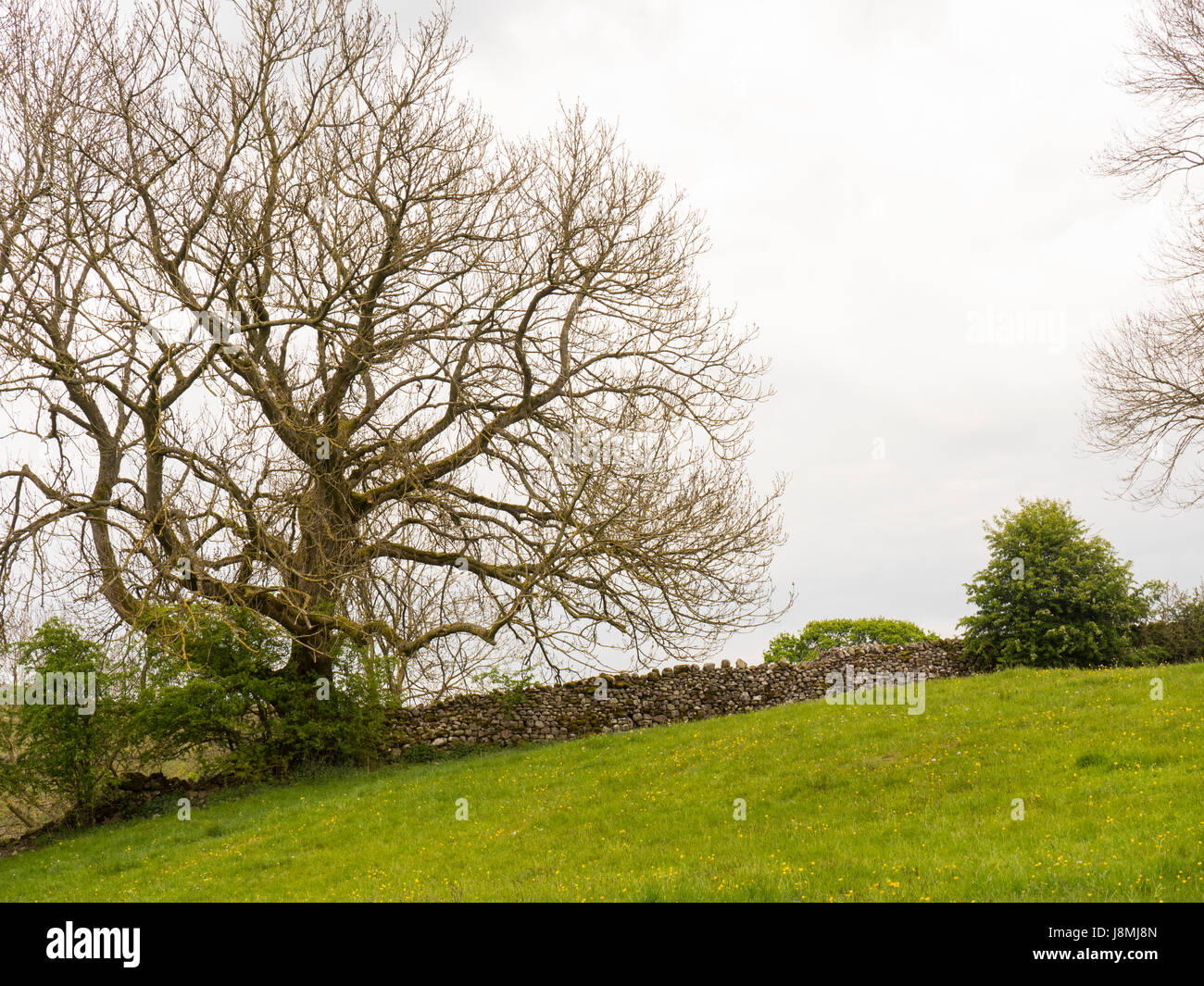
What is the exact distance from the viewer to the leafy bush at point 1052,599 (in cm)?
2069

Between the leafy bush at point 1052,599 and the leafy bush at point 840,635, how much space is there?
4768mm

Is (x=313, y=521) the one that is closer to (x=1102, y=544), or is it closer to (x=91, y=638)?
(x=91, y=638)

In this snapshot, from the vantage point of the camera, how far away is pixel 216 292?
1420cm

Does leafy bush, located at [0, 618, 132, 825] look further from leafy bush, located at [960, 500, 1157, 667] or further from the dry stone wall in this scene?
leafy bush, located at [960, 500, 1157, 667]

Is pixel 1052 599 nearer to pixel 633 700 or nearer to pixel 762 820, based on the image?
pixel 633 700

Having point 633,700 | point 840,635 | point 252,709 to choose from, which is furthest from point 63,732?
point 840,635

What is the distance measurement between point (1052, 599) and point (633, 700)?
10862 mm

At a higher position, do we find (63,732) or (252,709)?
(252,709)

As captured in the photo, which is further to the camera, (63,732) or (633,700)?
(633,700)

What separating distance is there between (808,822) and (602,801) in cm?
338

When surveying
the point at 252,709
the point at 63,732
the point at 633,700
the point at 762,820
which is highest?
the point at 252,709

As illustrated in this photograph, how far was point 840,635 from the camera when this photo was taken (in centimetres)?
2731

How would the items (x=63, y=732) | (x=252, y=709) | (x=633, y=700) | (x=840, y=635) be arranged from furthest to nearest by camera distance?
(x=840, y=635), (x=633, y=700), (x=252, y=709), (x=63, y=732)

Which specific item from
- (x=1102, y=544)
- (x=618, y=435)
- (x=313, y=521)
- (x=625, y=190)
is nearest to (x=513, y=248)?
(x=625, y=190)
